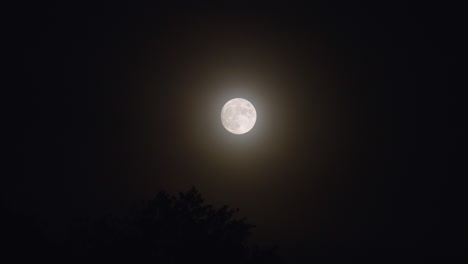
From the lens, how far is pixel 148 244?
62.2 ft

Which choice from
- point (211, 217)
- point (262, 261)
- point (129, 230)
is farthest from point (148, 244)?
point (262, 261)

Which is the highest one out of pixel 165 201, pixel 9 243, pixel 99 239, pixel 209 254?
pixel 165 201

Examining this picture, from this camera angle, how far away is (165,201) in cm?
2070

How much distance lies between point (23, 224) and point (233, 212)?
9.44 metres

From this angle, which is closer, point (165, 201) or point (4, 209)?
point (4, 209)

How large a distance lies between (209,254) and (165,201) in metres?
3.38

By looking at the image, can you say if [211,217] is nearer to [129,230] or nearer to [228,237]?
[228,237]

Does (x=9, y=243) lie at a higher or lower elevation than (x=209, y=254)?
lower

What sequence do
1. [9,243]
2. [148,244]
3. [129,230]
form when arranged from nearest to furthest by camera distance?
1. [9,243]
2. [148,244]
3. [129,230]

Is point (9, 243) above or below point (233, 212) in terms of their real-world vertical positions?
below

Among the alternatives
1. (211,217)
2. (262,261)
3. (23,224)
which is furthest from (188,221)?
(23,224)

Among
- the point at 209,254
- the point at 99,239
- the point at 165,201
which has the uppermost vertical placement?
the point at 165,201

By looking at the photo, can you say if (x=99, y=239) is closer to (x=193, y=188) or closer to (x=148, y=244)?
(x=148, y=244)

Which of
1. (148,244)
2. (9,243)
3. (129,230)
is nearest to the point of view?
(9,243)
